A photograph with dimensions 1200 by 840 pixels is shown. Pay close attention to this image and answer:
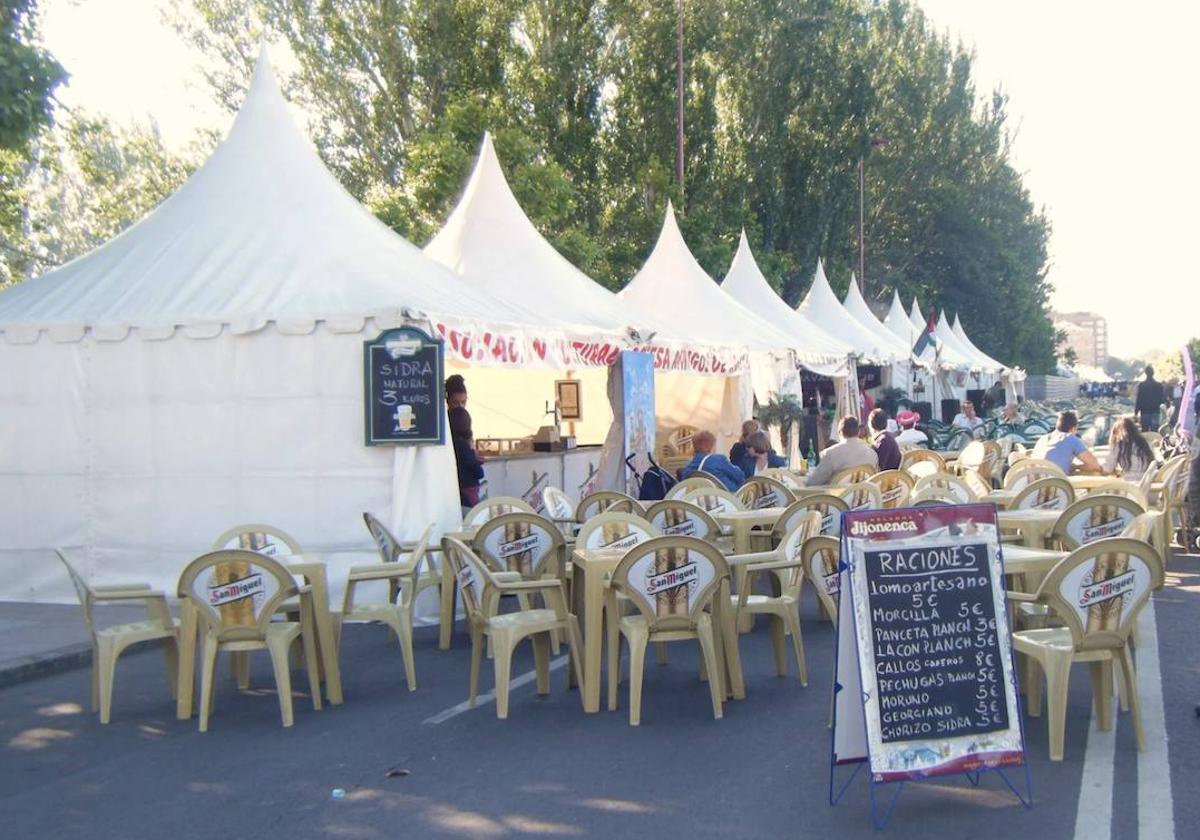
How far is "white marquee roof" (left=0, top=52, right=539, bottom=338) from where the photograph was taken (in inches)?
402

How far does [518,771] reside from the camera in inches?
217

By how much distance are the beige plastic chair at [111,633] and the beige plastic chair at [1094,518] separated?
596 cm

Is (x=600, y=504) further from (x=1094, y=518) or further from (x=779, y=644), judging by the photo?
(x=1094, y=518)

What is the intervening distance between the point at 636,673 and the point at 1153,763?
2.45 metres

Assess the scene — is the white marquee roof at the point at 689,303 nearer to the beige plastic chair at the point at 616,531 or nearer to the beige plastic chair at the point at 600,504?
the beige plastic chair at the point at 600,504

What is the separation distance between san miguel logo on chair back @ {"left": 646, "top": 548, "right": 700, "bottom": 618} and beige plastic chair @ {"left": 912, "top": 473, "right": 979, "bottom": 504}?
401 cm

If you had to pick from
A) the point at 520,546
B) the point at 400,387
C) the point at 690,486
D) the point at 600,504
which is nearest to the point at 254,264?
the point at 400,387

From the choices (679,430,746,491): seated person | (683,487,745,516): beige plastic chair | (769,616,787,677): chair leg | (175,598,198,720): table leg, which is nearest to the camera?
(175,598,198,720): table leg

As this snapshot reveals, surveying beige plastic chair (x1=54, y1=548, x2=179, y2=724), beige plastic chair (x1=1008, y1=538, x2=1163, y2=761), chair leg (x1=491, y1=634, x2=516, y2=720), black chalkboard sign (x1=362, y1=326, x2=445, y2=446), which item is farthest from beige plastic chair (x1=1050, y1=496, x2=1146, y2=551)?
beige plastic chair (x1=54, y1=548, x2=179, y2=724)

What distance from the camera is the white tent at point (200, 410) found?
9.98 m

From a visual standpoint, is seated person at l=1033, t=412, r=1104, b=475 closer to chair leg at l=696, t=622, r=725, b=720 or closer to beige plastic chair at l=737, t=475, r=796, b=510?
beige plastic chair at l=737, t=475, r=796, b=510

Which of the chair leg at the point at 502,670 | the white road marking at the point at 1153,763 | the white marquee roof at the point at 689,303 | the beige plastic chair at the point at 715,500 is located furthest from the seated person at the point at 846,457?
the white marquee roof at the point at 689,303

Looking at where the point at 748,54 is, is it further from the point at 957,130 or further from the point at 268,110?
the point at 268,110

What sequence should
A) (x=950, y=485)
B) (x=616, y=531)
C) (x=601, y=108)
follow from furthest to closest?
(x=601, y=108) < (x=950, y=485) < (x=616, y=531)
